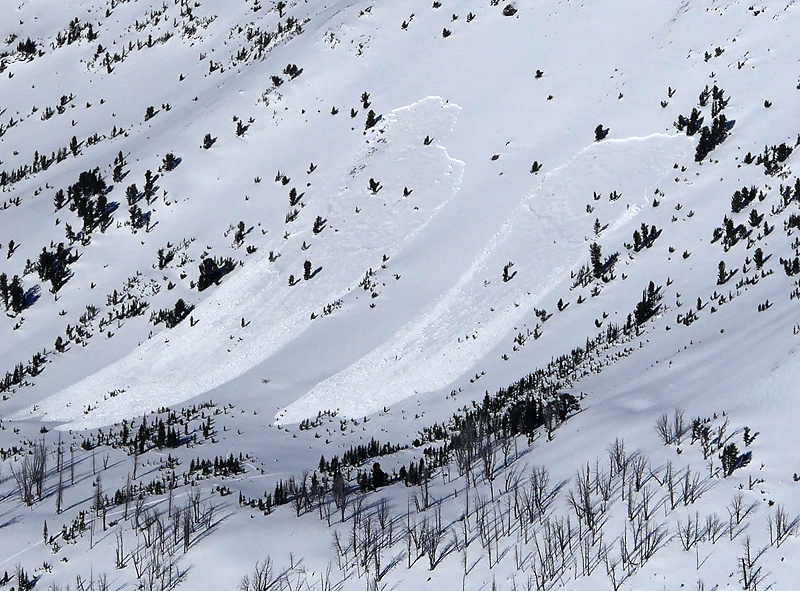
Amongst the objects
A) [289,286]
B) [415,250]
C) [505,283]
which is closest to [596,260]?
[505,283]

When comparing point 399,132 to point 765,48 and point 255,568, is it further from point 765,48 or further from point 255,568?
point 255,568

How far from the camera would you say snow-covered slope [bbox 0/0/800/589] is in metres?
30.5

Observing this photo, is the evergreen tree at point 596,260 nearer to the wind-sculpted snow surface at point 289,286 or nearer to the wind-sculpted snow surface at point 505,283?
the wind-sculpted snow surface at point 505,283

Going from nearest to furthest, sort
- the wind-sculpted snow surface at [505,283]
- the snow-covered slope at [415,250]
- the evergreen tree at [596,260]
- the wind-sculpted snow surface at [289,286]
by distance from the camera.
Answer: the snow-covered slope at [415,250], the wind-sculpted snow surface at [505,283], the wind-sculpted snow surface at [289,286], the evergreen tree at [596,260]

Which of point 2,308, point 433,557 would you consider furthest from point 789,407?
point 2,308

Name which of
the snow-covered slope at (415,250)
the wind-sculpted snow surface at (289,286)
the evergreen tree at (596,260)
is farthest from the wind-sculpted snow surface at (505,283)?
the wind-sculpted snow surface at (289,286)

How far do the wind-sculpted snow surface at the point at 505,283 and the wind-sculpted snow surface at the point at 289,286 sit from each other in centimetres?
501

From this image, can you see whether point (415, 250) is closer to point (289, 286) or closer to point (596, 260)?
point (289, 286)

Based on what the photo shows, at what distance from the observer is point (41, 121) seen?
210 feet

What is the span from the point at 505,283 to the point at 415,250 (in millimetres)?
5831

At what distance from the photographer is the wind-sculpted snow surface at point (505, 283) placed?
41500 millimetres

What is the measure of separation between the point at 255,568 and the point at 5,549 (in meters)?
8.15

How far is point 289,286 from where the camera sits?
48.1 meters

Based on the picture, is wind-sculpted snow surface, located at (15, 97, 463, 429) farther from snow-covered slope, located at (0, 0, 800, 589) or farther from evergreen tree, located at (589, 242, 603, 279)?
evergreen tree, located at (589, 242, 603, 279)
